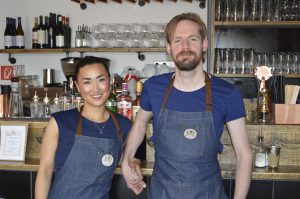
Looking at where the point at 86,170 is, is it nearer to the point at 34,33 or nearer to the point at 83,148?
the point at 83,148

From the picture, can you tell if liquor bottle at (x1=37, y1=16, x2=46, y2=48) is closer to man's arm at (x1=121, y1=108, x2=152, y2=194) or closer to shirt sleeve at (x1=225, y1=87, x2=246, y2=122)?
man's arm at (x1=121, y1=108, x2=152, y2=194)

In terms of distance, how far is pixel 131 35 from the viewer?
13.6 ft

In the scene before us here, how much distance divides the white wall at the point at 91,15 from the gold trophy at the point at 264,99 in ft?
6.72

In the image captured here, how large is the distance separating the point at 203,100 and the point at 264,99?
2.74ft

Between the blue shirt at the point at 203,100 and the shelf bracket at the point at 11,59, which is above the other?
the shelf bracket at the point at 11,59

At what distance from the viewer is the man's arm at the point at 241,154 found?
66.3 inches

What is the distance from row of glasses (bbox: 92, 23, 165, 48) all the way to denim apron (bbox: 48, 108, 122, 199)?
7.88 ft

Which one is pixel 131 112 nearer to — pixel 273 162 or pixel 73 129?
pixel 73 129

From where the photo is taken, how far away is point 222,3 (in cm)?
369

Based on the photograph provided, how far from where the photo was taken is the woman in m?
1.73

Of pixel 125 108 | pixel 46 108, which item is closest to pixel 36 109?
pixel 46 108

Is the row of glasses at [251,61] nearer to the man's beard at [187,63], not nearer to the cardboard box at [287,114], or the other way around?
the cardboard box at [287,114]

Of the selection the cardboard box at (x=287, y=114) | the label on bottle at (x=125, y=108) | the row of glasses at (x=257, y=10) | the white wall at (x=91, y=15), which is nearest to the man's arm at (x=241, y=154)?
the cardboard box at (x=287, y=114)

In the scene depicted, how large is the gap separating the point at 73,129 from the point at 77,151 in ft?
0.30
